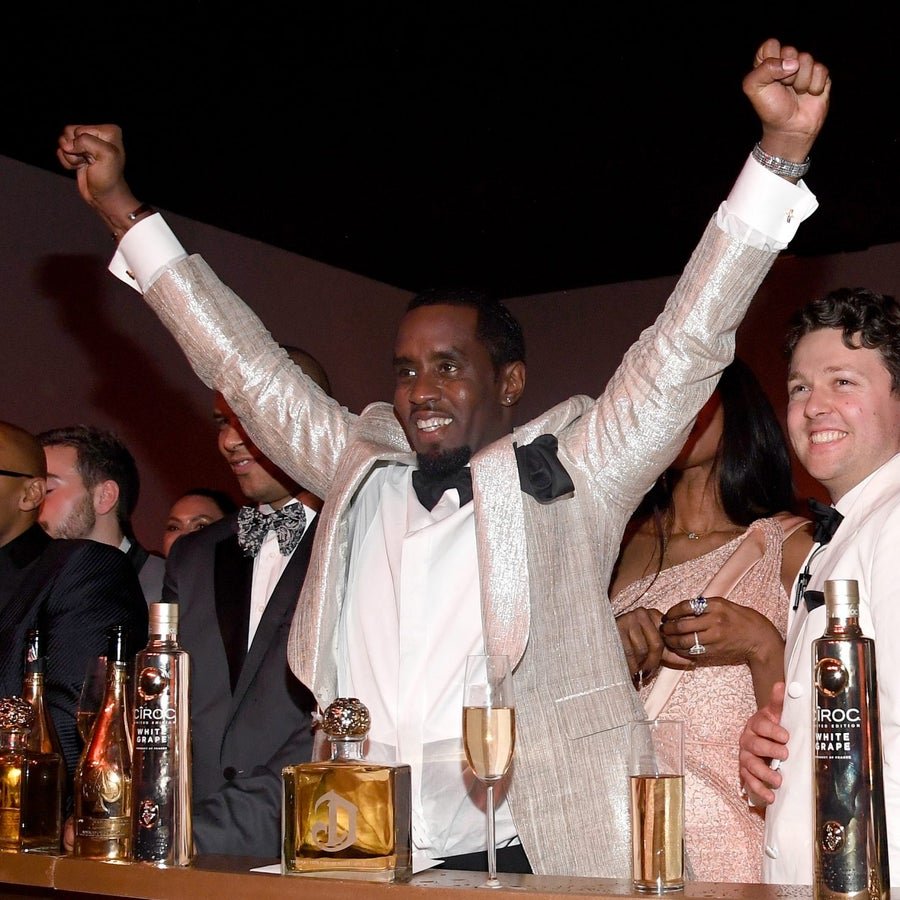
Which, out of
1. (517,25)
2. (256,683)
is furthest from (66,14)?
(256,683)

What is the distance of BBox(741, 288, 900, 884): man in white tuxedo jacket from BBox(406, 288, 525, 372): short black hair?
60cm

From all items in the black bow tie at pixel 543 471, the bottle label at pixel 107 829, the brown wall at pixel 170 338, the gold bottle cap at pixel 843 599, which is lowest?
the bottle label at pixel 107 829

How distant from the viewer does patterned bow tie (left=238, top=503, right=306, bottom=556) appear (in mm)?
2865

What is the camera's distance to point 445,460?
Result: 2391 millimetres

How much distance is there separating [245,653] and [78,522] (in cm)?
174

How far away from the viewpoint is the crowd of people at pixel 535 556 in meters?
1.97

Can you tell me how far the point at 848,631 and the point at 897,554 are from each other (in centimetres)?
43

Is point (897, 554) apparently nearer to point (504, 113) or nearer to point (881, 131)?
point (504, 113)

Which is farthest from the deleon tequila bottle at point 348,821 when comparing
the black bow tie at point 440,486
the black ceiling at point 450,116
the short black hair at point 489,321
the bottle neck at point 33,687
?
the black ceiling at point 450,116

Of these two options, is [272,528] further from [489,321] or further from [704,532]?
[704,532]

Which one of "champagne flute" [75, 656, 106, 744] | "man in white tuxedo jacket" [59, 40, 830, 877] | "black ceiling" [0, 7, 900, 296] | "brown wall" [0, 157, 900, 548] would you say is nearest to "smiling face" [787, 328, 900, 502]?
"man in white tuxedo jacket" [59, 40, 830, 877]

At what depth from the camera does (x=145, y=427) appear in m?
6.44

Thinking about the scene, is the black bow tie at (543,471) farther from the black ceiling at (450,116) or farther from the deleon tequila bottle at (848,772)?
the black ceiling at (450,116)

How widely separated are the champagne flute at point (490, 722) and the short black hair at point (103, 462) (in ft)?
9.77
